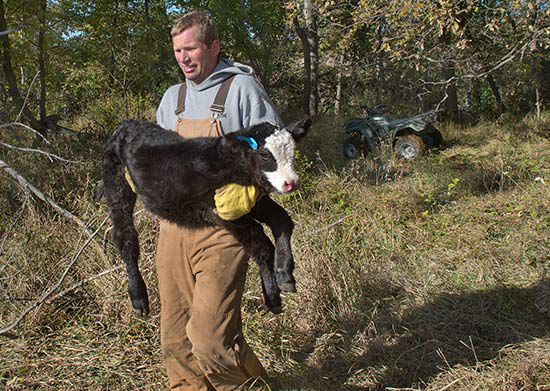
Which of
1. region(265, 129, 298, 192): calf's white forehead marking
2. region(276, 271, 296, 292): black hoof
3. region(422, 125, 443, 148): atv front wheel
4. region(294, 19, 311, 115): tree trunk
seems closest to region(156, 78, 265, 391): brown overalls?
region(276, 271, 296, 292): black hoof

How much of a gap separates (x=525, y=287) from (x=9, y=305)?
429cm

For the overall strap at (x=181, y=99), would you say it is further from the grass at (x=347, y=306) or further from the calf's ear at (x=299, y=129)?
the grass at (x=347, y=306)

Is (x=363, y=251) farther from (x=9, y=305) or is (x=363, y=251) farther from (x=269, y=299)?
(x=9, y=305)

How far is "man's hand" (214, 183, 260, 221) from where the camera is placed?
2.08 metres

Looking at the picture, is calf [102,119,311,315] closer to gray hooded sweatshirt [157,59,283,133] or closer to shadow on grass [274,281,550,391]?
gray hooded sweatshirt [157,59,283,133]

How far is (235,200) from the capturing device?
208 cm

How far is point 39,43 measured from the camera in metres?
9.30

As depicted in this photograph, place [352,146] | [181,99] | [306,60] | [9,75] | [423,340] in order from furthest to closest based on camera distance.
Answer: [306,60] → [352,146] → [9,75] → [423,340] → [181,99]

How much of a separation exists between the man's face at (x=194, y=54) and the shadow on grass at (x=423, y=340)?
204 cm

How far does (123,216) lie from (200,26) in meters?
1.15

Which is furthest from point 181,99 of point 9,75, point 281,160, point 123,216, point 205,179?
point 9,75

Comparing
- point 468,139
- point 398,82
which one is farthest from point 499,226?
point 398,82

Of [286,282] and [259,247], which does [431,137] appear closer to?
[259,247]

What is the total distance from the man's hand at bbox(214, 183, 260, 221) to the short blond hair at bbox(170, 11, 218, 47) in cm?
77
